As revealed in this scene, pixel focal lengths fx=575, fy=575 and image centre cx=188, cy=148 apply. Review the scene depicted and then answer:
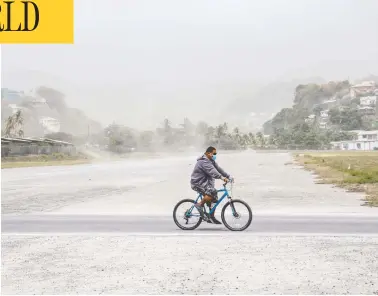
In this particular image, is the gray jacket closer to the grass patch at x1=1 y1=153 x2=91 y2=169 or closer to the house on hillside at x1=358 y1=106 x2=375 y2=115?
the house on hillside at x1=358 y1=106 x2=375 y2=115

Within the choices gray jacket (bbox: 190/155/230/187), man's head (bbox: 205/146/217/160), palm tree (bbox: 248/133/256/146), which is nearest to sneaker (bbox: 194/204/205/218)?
gray jacket (bbox: 190/155/230/187)

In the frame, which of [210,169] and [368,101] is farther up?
[368,101]

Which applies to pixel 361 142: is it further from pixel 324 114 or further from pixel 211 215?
pixel 211 215

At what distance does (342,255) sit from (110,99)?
14882 mm

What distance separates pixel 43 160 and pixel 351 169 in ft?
43.7

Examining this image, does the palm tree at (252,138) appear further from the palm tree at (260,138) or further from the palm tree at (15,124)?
the palm tree at (15,124)

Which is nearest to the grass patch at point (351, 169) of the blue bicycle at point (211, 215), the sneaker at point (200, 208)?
the blue bicycle at point (211, 215)

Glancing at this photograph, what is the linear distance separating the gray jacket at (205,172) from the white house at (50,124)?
13.6 m

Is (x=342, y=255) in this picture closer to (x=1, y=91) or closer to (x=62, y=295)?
(x=62, y=295)

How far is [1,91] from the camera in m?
22.7

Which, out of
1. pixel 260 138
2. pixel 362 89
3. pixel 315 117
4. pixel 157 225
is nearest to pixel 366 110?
pixel 362 89

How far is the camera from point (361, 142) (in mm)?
19500

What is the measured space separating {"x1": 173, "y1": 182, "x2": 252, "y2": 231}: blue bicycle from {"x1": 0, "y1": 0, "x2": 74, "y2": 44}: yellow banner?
6.67 m

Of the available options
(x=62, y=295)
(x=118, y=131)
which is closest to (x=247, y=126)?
(x=118, y=131)
